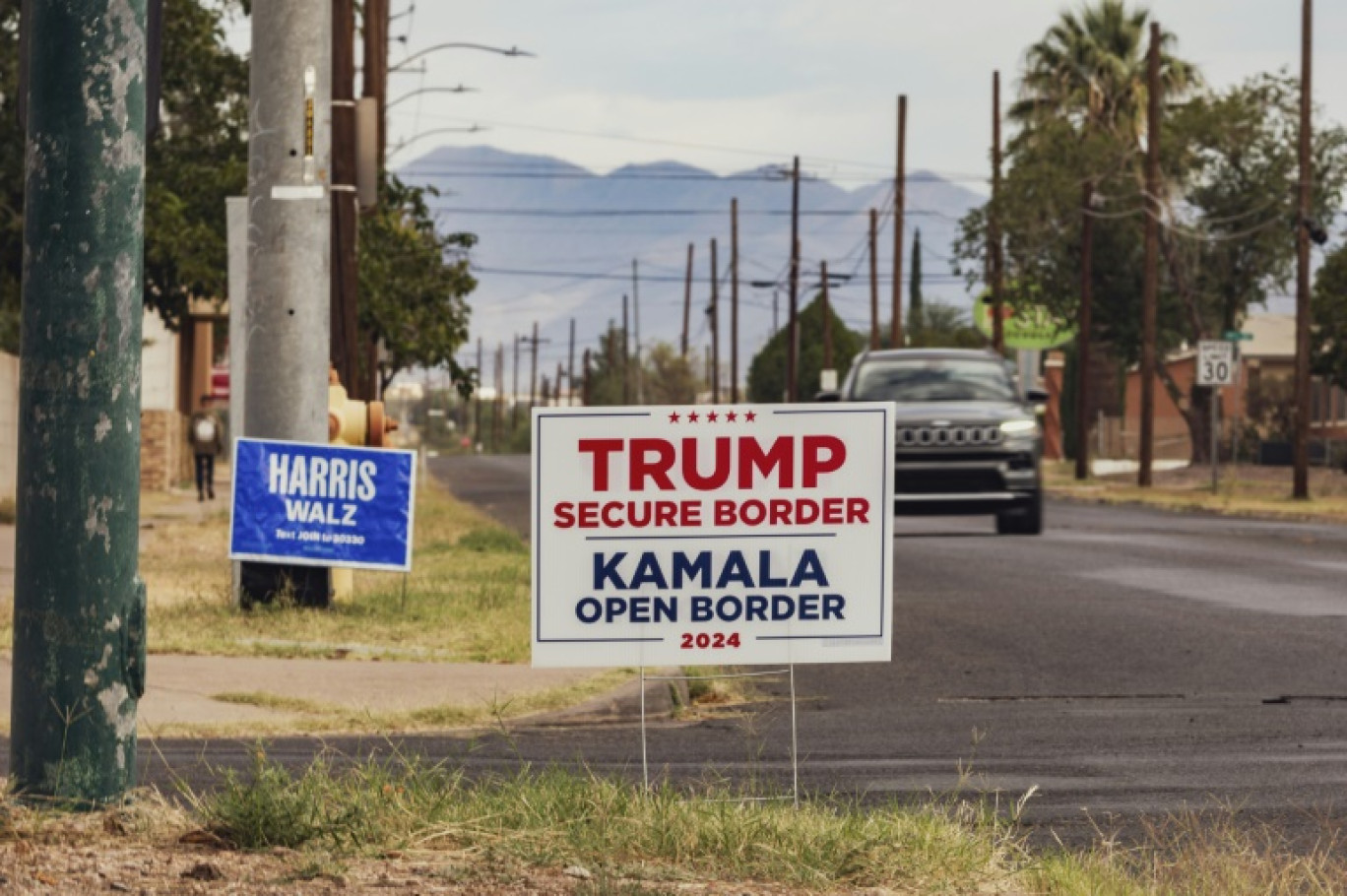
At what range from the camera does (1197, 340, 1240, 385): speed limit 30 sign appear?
4266cm

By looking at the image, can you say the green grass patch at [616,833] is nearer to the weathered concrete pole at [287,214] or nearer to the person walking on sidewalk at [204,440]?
the weathered concrete pole at [287,214]

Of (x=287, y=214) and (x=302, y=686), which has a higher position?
(x=287, y=214)

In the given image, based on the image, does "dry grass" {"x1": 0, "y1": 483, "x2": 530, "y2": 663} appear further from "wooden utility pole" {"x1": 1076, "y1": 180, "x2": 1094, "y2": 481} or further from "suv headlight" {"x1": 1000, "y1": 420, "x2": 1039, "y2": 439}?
"wooden utility pole" {"x1": 1076, "y1": 180, "x2": 1094, "y2": 481}

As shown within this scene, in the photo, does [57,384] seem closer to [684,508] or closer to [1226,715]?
[684,508]

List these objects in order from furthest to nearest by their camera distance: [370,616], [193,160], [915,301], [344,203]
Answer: [915,301] < [193,160] < [344,203] < [370,616]

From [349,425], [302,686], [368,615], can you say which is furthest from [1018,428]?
[302,686]

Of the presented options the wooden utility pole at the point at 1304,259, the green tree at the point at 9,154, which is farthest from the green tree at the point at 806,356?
the green tree at the point at 9,154

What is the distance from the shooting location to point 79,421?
21.5 feet

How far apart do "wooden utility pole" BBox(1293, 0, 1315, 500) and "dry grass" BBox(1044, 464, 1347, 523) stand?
93cm

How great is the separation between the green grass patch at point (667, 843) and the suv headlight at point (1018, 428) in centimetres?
1797

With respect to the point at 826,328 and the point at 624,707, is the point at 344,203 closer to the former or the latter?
the point at 624,707

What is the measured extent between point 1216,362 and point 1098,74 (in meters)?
39.0

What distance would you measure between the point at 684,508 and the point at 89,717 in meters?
1.83

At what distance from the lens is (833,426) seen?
7227 mm
